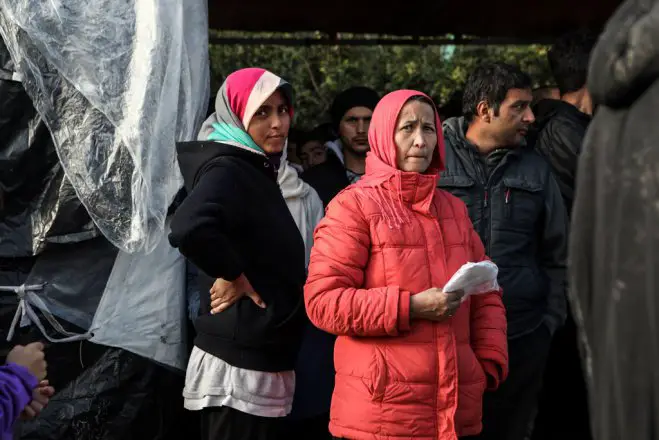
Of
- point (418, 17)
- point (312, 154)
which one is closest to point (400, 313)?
point (312, 154)

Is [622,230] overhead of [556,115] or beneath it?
beneath

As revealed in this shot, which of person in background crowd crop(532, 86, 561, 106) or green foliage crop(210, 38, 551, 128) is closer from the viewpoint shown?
person in background crowd crop(532, 86, 561, 106)

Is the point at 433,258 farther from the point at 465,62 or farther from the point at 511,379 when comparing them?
the point at 465,62

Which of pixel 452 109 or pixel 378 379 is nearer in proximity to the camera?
pixel 378 379

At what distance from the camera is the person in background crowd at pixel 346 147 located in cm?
527

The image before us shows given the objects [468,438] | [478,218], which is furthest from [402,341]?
[478,218]

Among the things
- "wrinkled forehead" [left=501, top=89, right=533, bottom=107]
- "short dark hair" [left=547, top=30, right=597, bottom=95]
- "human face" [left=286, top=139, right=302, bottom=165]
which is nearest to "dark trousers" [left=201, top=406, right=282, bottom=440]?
"wrinkled forehead" [left=501, top=89, right=533, bottom=107]

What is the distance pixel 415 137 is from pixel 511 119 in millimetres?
1036

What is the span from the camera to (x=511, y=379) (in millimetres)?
4367

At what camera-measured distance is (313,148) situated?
255 inches

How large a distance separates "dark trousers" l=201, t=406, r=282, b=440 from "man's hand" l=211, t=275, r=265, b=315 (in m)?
0.35

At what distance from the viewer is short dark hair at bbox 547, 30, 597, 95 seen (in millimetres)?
5367

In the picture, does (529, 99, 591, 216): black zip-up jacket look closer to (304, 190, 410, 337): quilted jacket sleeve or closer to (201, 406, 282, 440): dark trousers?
(304, 190, 410, 337): quilted jacket sleeve

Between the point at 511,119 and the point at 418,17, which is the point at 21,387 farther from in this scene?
the point at 418,17
